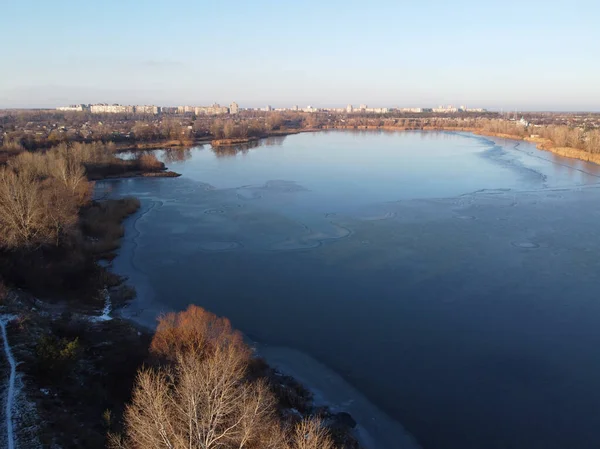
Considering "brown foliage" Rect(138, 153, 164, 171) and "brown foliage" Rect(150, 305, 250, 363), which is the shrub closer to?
"brown foliage" Rect(150, 305, 250, 363)

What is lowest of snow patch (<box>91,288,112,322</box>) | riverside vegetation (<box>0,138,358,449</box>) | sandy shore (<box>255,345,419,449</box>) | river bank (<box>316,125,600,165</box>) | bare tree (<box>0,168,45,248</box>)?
sandy shore (<box>255,345,419,449</box>)

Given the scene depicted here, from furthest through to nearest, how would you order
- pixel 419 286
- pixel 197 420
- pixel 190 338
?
pixel 419 286 → pixel 190 338 → pixel 197 420

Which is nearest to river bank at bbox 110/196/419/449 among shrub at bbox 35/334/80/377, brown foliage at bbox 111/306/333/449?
brown foliage at bbox 111/306/333/449

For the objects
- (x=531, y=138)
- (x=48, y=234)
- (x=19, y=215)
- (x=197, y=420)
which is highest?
(x=531, y=138)

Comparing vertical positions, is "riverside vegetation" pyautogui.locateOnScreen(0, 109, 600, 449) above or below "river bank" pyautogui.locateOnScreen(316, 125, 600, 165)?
below

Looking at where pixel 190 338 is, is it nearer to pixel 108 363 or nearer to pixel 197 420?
pixel 108 363

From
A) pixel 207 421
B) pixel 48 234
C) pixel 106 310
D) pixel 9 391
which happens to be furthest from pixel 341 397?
pixel 48 234

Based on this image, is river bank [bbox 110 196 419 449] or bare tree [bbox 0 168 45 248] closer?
river bank [bbox 110 196 419 449]

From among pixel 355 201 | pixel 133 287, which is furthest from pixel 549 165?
pixel 133 287

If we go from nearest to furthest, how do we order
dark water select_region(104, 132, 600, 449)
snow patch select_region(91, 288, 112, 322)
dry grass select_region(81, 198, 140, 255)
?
dark water select_region(104, 132, 600, 449)
snow patch select_region(91, 288, 112, 322)
dry grass select_region(81, 198, 140, 255)

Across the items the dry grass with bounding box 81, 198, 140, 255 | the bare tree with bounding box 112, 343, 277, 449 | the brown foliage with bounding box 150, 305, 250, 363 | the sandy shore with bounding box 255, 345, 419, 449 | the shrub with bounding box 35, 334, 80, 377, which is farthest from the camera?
the dry grass with bounding box 81, 198, 140, 255
